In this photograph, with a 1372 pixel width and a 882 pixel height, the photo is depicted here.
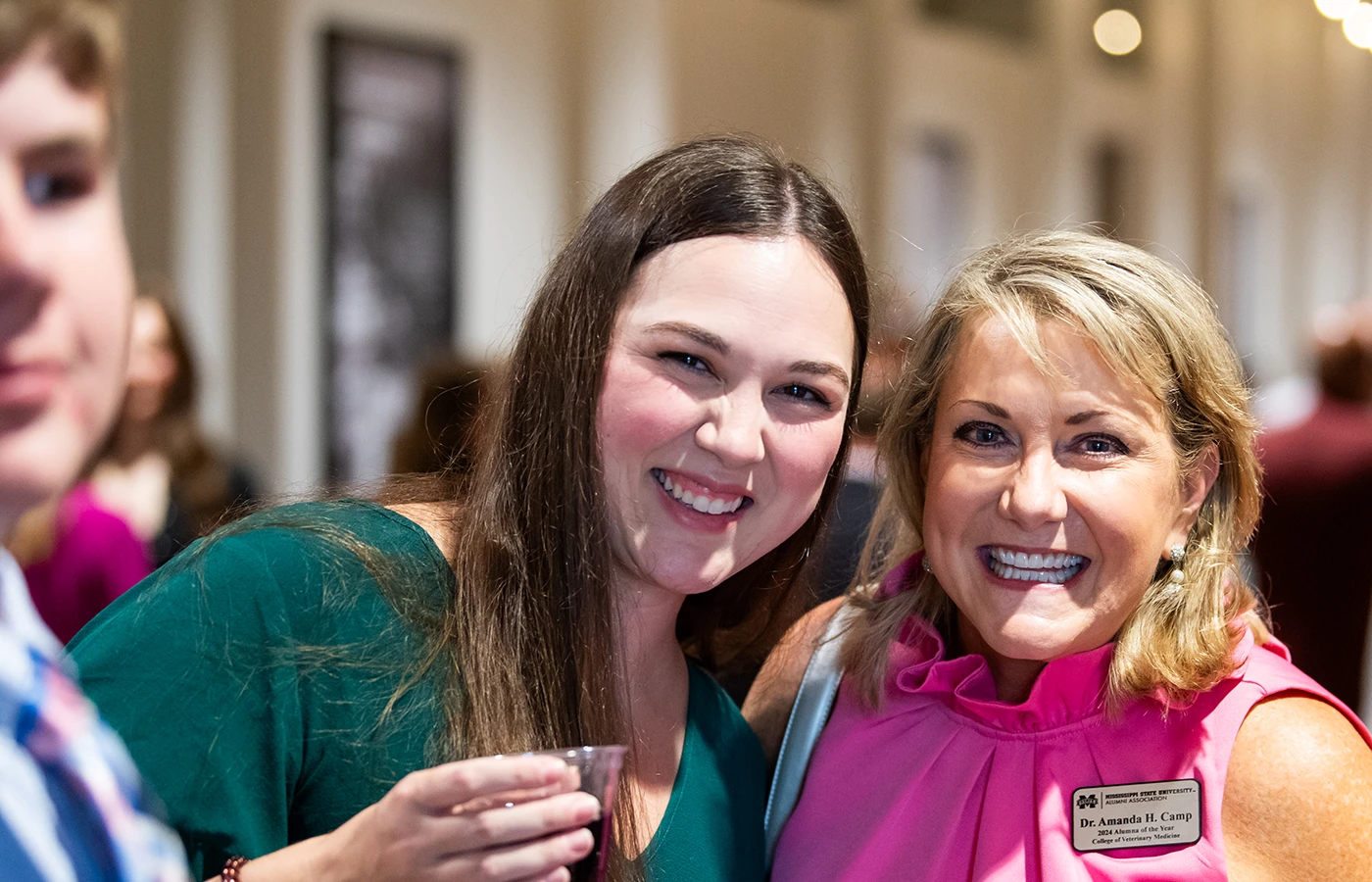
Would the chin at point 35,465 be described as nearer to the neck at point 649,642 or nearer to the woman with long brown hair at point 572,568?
the woman with long brown hair at point 572,568

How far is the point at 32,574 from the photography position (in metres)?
1.76

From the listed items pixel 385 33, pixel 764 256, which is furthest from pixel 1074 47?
pixel 764 256

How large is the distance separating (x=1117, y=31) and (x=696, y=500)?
460 inches

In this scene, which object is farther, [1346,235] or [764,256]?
[1346,235]

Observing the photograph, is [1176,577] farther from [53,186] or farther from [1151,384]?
[53,186]

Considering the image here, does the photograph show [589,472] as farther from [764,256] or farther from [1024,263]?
[1024,263]

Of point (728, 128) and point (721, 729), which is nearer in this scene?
point (721, 729)

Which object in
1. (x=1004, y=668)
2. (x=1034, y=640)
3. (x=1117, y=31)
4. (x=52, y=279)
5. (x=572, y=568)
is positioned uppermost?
(x=1117, y=31)

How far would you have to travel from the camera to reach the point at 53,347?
71 cm

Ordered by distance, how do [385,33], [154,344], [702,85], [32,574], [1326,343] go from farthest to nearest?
[702,85]
[385,33]
[1326,343]
[154,344]
[32,574]

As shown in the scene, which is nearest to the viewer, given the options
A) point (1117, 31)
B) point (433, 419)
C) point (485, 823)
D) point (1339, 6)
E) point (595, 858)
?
point (485, 823)

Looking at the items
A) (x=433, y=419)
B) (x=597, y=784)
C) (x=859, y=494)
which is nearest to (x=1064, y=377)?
(x=597, y=784)

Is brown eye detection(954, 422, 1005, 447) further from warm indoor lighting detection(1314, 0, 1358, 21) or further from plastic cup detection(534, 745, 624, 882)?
warm indoor lighting detection(1314, 0, 1358, 21)

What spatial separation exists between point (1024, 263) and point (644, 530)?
2.13 feet
